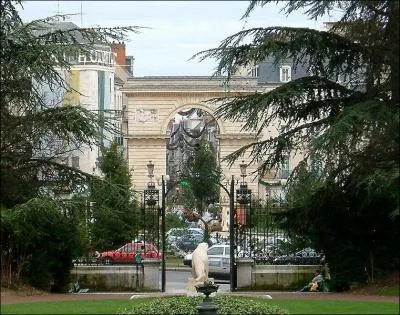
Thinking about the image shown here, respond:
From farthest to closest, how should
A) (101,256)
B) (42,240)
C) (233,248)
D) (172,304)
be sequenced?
(101,256)
(233,248)
(42,240)
(172,304)

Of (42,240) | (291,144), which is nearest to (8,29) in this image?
(42,240)

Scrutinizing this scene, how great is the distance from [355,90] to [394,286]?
529 cm

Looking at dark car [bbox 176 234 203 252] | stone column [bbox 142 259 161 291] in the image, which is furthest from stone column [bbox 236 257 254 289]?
dark car [bbox 176 234 203 252]

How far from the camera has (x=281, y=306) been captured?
20641 millimetres

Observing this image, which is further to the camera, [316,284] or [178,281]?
[178,281]

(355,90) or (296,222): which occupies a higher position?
(355,90)

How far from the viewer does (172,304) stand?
19062 mm

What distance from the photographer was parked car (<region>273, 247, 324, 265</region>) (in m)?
30.2

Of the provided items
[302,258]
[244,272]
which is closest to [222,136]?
[302,258]

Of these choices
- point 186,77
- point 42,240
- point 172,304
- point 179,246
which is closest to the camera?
point 172,304

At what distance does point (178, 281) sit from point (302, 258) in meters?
6.58

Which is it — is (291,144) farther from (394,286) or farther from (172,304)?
(172,304)

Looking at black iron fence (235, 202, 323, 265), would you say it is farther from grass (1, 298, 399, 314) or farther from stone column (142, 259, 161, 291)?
grass (1, 298, 399, 314)

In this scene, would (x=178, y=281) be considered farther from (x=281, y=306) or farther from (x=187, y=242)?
(x=281, y=306)
